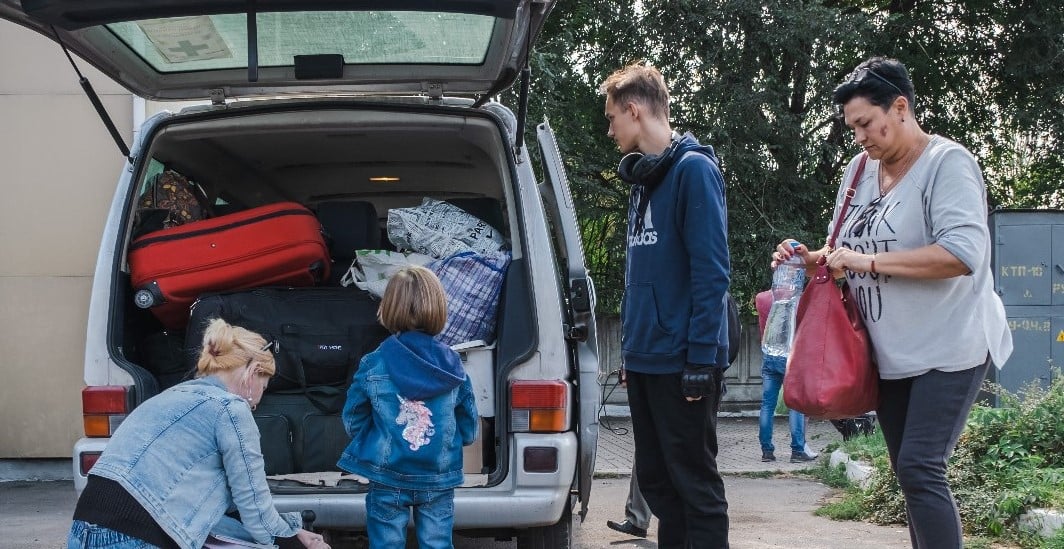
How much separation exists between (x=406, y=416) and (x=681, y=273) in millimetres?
1055

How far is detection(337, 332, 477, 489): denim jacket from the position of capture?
372 centimetres

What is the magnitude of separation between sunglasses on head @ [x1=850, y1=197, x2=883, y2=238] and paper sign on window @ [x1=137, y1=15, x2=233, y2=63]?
232 centimetres

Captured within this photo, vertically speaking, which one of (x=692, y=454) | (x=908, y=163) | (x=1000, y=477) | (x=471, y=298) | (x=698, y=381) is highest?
(x=908, y=163)

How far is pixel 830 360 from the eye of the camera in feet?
10.4

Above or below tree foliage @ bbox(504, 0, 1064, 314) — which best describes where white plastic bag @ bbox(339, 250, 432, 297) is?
below

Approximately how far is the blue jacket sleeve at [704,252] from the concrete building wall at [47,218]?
5461 millimetres

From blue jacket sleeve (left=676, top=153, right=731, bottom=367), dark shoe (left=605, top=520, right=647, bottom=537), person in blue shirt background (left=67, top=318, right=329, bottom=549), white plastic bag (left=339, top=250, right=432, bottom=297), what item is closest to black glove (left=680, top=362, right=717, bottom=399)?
blue jacket sleeve (left=676, top=153, right=731, bottom=367)

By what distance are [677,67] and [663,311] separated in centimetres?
971

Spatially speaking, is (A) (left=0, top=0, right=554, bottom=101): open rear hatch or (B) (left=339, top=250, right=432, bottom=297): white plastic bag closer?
(A) (left=0, top=0, right=554, bottom=101): open rear hatch

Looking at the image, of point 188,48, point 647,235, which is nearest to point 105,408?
point 188,48

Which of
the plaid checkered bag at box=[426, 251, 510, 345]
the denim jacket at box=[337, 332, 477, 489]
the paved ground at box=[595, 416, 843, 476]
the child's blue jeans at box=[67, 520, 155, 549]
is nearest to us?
the child's blue jeans at box=[67, 520, 155, 549]

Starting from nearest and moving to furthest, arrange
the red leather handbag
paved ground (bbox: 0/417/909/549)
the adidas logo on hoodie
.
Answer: the red leather handbag
the adidas logo on hoodie
paved ground (bbox: 0/417/909/549)

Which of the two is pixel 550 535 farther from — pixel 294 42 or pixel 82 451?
pixel 294 42

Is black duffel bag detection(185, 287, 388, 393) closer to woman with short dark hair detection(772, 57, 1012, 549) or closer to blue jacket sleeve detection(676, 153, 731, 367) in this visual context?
blue jacket sleeve detection(676, 153, 731, 367)
